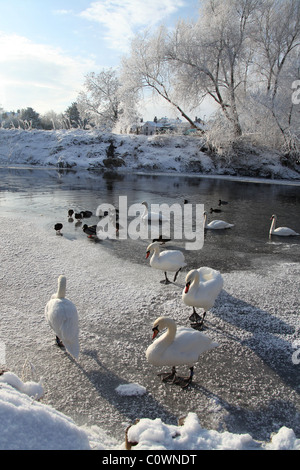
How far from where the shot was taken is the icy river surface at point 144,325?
11.4 feet

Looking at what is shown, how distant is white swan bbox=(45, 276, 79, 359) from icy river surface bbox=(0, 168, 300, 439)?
29cm

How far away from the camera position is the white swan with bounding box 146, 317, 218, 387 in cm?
381

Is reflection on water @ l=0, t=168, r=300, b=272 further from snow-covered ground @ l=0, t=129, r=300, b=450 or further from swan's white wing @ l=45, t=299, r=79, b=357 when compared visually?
swan's white wing @ l=45, t=299, r=79, b=357

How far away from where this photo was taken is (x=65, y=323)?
4.19 metres

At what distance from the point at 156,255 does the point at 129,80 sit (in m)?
37.4

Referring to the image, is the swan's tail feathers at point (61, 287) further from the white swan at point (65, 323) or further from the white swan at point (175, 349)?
the white swan at point (175, 349)

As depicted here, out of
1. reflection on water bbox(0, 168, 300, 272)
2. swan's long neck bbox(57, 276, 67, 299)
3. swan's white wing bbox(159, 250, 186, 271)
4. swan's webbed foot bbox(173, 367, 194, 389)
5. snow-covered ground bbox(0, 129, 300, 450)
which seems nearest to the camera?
snow-covered ground bbox(0, 129, 300, 450)

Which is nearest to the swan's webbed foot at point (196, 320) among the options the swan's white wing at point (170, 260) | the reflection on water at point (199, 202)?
the swan's white wing at point (170, 260)

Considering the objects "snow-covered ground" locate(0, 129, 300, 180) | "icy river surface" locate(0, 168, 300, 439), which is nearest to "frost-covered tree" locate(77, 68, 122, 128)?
"snow-covered ground" locate(0, 129, 300, 180)

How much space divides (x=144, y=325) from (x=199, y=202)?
12.6 metres

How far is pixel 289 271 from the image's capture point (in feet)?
24.6

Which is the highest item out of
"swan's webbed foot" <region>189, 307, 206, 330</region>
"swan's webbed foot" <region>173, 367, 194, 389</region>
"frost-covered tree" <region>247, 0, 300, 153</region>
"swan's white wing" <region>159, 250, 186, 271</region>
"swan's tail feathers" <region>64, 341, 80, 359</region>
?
"frost-covered tree" <region>247, 0, 300, 153</region>

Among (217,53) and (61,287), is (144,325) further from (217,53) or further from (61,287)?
(217,53)

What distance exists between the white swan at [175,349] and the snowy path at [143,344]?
218 mm
